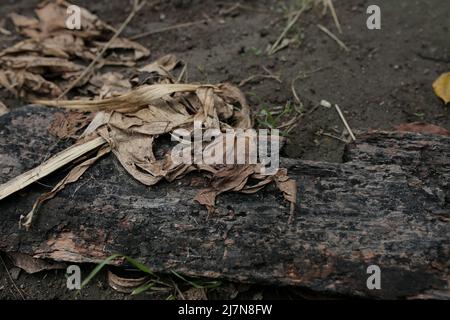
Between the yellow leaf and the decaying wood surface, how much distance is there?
2.93 feet

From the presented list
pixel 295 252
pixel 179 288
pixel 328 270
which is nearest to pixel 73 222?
pixel 179 288

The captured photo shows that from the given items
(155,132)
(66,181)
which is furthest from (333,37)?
(66,181)

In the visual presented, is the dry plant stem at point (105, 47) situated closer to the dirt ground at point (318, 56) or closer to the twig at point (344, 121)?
the dirt ground at point (318, 56)

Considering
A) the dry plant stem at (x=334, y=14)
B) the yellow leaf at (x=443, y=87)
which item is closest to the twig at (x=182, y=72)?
the dry plant stem at (x=334, y=14)

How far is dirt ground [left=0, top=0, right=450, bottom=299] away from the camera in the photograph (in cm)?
349

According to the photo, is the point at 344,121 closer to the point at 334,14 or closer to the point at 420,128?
the point at 420,128

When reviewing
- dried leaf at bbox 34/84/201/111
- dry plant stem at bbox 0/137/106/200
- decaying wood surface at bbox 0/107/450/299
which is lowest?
decaying wood surface at bbox 0/107/450/299

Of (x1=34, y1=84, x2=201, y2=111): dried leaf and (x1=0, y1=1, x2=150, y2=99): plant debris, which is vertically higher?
(x1=0, y1=1, x2=150, y2=99): plant debris

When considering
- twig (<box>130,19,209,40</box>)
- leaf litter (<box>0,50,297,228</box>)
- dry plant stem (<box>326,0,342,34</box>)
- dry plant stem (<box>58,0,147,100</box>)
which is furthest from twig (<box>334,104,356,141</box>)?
dry plant stem (<box>58,0,147,100</box>)

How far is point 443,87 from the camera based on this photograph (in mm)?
3463

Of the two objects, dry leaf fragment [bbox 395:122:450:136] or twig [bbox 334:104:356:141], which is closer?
dry leaf fragment [bbox 395:122:450:136]

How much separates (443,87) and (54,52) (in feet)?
9.40

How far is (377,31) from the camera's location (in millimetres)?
4059

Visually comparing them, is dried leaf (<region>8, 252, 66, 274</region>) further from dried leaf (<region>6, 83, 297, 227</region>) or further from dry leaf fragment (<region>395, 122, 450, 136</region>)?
dry leaf fragment (<region>395, 122, 450, 136</region>)
